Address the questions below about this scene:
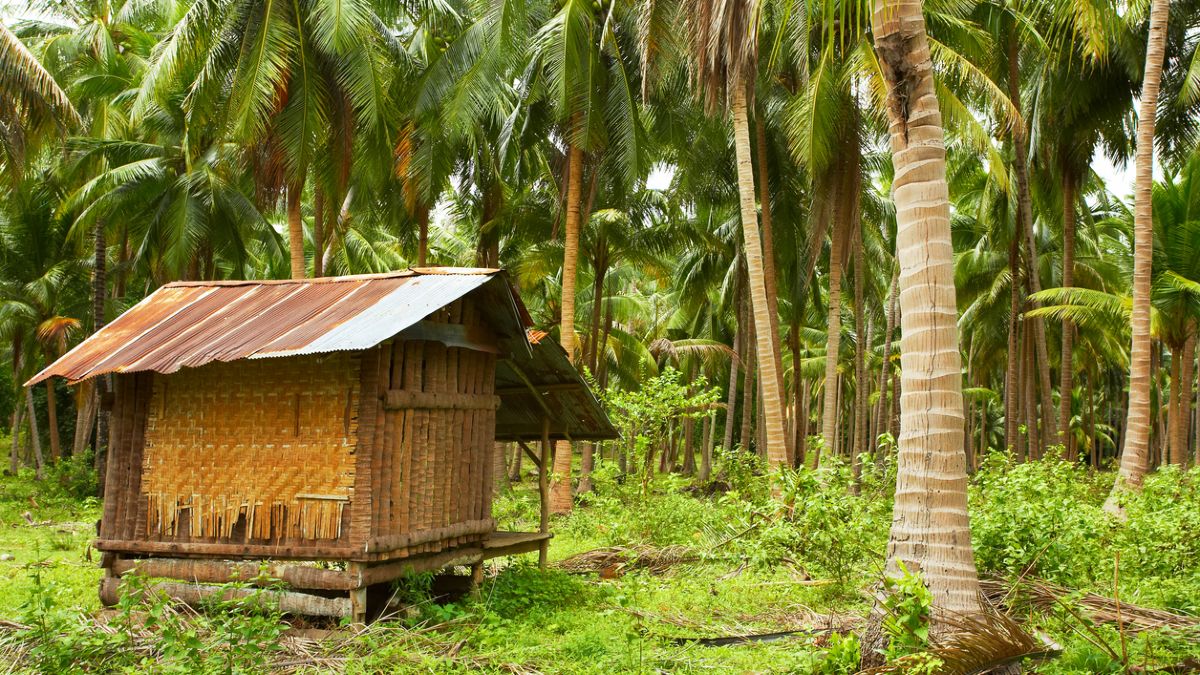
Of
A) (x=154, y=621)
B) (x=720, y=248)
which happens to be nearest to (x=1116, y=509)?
(x=154, y=621)

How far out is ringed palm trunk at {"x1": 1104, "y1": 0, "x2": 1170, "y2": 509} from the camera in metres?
12.3

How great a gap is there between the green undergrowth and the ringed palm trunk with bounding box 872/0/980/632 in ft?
1.68

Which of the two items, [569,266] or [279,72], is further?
[569,266]

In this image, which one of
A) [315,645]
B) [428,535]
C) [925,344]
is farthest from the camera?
[428,535]

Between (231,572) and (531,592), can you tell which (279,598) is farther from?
(531,592)

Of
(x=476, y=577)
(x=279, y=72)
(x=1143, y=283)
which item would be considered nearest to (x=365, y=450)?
(x=476, y=577)

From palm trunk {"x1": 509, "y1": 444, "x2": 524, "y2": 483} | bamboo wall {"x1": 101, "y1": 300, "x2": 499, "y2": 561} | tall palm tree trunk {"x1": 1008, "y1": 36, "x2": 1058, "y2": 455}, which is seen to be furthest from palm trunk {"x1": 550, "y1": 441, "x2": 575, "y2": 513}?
palm trunk {"x1": 509, "y1": 444, "x2": 524, "y2": 483}

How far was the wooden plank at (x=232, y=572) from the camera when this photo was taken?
815 centimetres

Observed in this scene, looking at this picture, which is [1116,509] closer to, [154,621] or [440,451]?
[440,451]

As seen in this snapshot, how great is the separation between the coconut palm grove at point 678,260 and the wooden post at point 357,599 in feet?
0.52

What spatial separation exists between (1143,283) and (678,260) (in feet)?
64.5

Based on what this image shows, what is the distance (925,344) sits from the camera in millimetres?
6125

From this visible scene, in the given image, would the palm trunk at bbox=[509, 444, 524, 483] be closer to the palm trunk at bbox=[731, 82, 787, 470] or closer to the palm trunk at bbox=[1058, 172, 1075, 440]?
the palm trunk at bbox=[1058, 172, 1075, 440]

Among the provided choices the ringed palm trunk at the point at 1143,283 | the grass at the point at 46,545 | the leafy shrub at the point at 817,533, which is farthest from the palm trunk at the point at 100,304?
the ringed palm trunk at the point at 1143,283
